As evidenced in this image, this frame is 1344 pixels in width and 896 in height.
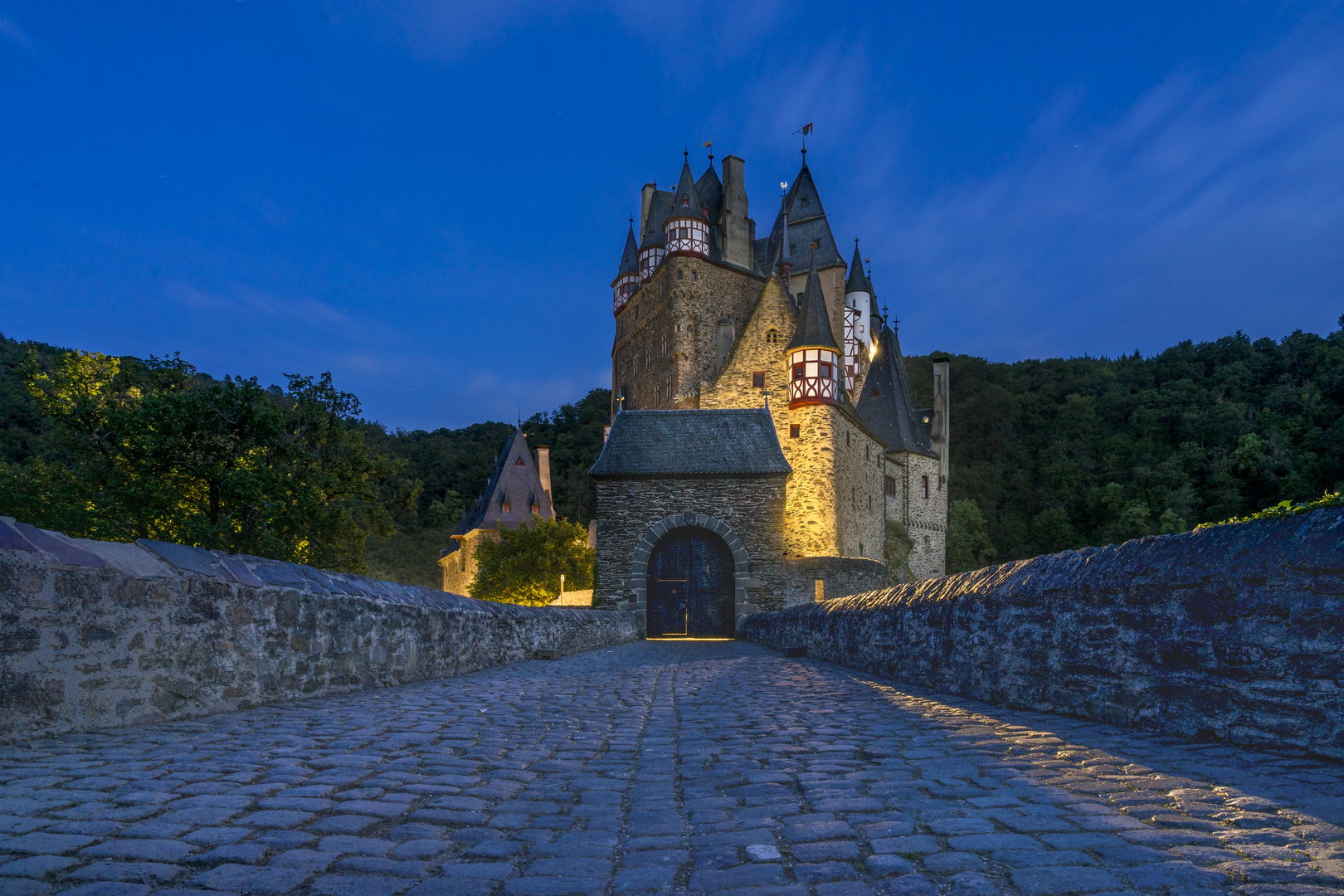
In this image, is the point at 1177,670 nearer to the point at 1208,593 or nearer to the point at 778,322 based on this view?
the point at 1208,593

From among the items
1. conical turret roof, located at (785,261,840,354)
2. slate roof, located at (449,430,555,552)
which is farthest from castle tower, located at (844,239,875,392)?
slate roof, located at (449,430,555,552)

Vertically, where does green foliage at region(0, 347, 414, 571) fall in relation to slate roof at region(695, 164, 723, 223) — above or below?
below

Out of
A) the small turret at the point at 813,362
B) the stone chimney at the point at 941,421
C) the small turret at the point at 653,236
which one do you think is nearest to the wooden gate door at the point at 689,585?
the small turret at the point at 813,362

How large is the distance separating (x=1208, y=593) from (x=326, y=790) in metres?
3.71

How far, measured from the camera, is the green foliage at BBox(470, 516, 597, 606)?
114ft

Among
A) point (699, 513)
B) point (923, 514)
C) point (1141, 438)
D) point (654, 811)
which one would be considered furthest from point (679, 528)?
point (1141, 438)

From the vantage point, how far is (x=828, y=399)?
3319 cm

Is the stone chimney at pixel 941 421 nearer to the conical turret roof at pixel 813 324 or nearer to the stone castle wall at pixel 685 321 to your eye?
the stone castle wall at pixel 685 321

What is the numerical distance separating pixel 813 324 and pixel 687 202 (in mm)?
13742

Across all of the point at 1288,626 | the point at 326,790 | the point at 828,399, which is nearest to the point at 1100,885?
the point at 1288,626

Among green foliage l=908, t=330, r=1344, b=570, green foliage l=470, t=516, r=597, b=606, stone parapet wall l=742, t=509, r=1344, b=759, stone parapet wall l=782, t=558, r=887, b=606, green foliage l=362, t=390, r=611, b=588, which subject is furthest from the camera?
green foliage l=362, t=390, r=611, b=588

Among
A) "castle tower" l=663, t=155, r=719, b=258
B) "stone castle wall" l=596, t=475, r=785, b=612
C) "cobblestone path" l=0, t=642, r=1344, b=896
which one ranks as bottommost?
"cobblestone path" l=0, t=642, r=1344, b=896

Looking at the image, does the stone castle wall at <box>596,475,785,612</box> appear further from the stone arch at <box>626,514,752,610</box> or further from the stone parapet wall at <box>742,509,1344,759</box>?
the stone parapet wall at <box>742,509,1344,759</box>

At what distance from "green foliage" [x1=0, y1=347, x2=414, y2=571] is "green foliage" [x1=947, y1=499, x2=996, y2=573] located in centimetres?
3840
